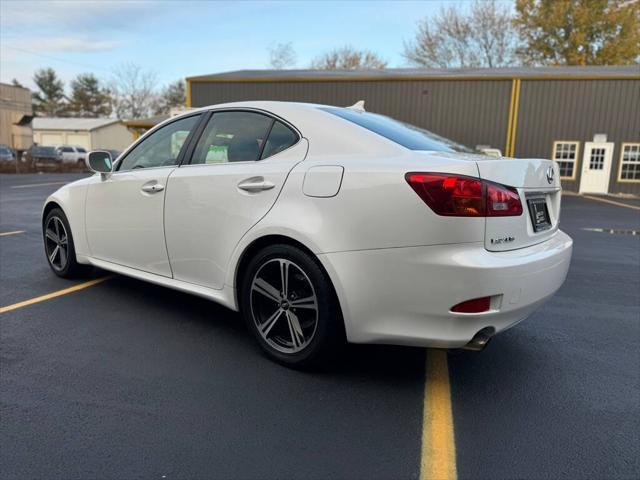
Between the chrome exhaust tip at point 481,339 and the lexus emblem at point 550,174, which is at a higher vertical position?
the lexus emblem at point 550,174

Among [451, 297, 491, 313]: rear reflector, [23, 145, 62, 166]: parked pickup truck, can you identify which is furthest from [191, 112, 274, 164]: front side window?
[23, 145, 62, 166]: parked pickup truck

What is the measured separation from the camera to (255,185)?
116 inches

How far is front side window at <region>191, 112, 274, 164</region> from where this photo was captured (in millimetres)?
3188

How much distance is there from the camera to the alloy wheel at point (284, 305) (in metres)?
2.83

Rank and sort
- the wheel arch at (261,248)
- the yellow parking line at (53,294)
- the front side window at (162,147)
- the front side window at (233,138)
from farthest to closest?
the yellow parking line at (53,294), the front side window at (162,147), the front side window at (233,138), the wheel arch at (261,248)

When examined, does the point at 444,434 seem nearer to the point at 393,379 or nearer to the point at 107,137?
the point at 393,379

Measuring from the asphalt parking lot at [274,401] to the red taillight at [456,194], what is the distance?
104 cm

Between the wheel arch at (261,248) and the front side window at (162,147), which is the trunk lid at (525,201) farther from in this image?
the front side window at (162,147)

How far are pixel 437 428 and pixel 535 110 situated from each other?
70.6ft

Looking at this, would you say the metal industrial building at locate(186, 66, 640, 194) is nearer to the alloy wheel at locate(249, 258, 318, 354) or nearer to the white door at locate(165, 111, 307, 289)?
the white door at locate(165, 111, 307, 289)

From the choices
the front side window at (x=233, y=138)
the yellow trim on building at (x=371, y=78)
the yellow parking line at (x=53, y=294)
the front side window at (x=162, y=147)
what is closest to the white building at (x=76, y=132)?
the yellow trim on building at (x=371, y=78)

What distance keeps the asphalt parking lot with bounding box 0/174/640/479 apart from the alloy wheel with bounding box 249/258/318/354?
187 mm

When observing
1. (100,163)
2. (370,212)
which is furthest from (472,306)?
(100,163)

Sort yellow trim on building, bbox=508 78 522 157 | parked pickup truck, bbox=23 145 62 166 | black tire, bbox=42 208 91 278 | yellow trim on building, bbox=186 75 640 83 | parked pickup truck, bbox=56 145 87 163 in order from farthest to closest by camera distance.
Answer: parked pickup truck, bbox=56 145 87 163
parked pickup truck, bbox=23 145 62 166
yellow trim on building, bbox=508 78 522 157
yellow trim on building, bbox=186 75 640 83
black tire, bbox=42 208 91 278
